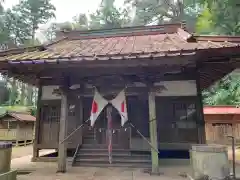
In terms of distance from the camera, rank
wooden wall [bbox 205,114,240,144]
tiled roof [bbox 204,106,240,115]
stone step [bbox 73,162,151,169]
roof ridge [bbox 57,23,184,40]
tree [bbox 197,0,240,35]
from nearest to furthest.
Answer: stone step [bbox 73,162,151,169], roof ridge [bbox 57,23,184,40], tiled roof [bbox 204,106,240,115], wooden wall [bbox 205,114,240,144], tree [bbox 197,0,240,35]

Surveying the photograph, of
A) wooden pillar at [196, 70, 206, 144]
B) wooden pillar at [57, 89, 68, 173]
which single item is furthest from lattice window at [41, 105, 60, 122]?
wooden pillar at [196, 70, 206, 144]

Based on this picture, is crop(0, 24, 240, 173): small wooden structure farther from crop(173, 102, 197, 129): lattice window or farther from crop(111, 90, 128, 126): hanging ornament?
crop(111, 90, 128, 126): hanging ornament

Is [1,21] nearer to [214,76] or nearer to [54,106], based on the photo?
[54,106]

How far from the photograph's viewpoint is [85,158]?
7.82m

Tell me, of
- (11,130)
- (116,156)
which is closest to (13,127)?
(11,130)

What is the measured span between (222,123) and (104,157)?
13966 mm

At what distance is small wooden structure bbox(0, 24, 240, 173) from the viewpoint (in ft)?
19.1

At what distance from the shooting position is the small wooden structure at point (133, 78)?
5.81 meters

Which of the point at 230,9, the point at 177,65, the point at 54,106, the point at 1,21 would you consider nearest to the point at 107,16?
the point at 1,21

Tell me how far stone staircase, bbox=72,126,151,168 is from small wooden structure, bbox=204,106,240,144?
12292 mm

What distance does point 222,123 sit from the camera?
60.2 ft

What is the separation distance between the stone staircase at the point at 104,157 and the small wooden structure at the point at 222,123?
12.3 m

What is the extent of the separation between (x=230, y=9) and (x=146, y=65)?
1587cm

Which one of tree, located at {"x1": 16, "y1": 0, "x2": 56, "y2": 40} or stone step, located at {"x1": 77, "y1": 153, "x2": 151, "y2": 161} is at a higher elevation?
tree, located at {"x1": 16, "y1": 0, "x2": 56, "y2": 40}
